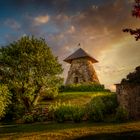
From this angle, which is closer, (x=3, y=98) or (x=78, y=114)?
(x=78, y=114)

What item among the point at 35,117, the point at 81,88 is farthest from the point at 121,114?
the point at 81,88

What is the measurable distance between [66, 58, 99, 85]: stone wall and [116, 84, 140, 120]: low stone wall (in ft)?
108

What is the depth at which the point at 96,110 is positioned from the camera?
26.6 meters

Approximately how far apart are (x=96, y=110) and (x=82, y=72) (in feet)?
111

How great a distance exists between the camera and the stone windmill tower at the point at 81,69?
197 feet

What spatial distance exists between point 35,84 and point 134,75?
14354 millimetres

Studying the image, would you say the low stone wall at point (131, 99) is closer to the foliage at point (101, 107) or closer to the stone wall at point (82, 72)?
the foliage at point (101, 107)

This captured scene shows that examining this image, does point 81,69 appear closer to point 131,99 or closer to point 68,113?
point 68,113

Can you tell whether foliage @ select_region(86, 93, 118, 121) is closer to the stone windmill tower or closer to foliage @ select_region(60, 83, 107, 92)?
foliage @ select_region(60, 83, 107, 92)

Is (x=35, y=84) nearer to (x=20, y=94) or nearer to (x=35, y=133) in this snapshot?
(x=20, y=94)

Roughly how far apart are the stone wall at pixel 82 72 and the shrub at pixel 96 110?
3144 cm

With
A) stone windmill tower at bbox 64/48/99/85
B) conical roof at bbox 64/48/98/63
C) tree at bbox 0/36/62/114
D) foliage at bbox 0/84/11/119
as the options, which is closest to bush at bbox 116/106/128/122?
foliage at bbox 0/84/11/119

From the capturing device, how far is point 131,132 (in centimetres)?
2006

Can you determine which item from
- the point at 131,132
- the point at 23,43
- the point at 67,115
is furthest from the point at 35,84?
the point at 131,132
